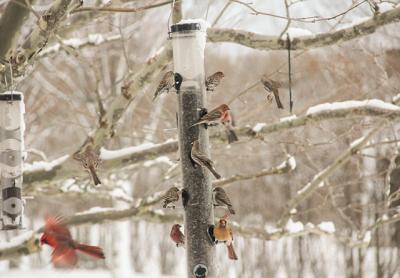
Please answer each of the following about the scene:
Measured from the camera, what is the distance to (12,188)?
14.1 ft

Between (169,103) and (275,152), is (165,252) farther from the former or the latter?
(275,152)

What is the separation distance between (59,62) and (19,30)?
7580mm

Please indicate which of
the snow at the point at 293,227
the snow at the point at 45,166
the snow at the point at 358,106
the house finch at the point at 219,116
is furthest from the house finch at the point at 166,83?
the snow at the point at 293,227

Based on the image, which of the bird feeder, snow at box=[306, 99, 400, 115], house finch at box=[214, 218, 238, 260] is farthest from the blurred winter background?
house finch at box=[214, 218, 238, 260]

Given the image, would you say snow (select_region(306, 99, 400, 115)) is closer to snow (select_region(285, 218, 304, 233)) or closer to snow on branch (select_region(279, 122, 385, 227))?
snow on branch (select_region(279, 122, 385, 227))

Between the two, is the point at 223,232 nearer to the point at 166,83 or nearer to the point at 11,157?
the point at 166,83

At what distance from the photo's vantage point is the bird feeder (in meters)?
4.19

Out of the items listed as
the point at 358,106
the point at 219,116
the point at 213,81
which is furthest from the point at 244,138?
the point at 219,116

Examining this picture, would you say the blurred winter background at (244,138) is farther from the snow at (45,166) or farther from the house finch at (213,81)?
the house finch at (213,81)

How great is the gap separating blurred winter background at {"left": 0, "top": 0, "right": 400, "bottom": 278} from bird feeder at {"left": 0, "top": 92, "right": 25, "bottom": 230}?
905mm

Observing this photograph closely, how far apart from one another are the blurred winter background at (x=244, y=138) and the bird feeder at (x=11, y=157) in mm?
905

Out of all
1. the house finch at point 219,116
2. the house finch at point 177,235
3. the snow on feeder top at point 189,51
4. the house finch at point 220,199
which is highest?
the snow on feeder top at point 189,51

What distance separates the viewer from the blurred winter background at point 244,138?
20.1 ft

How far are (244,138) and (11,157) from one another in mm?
1848
